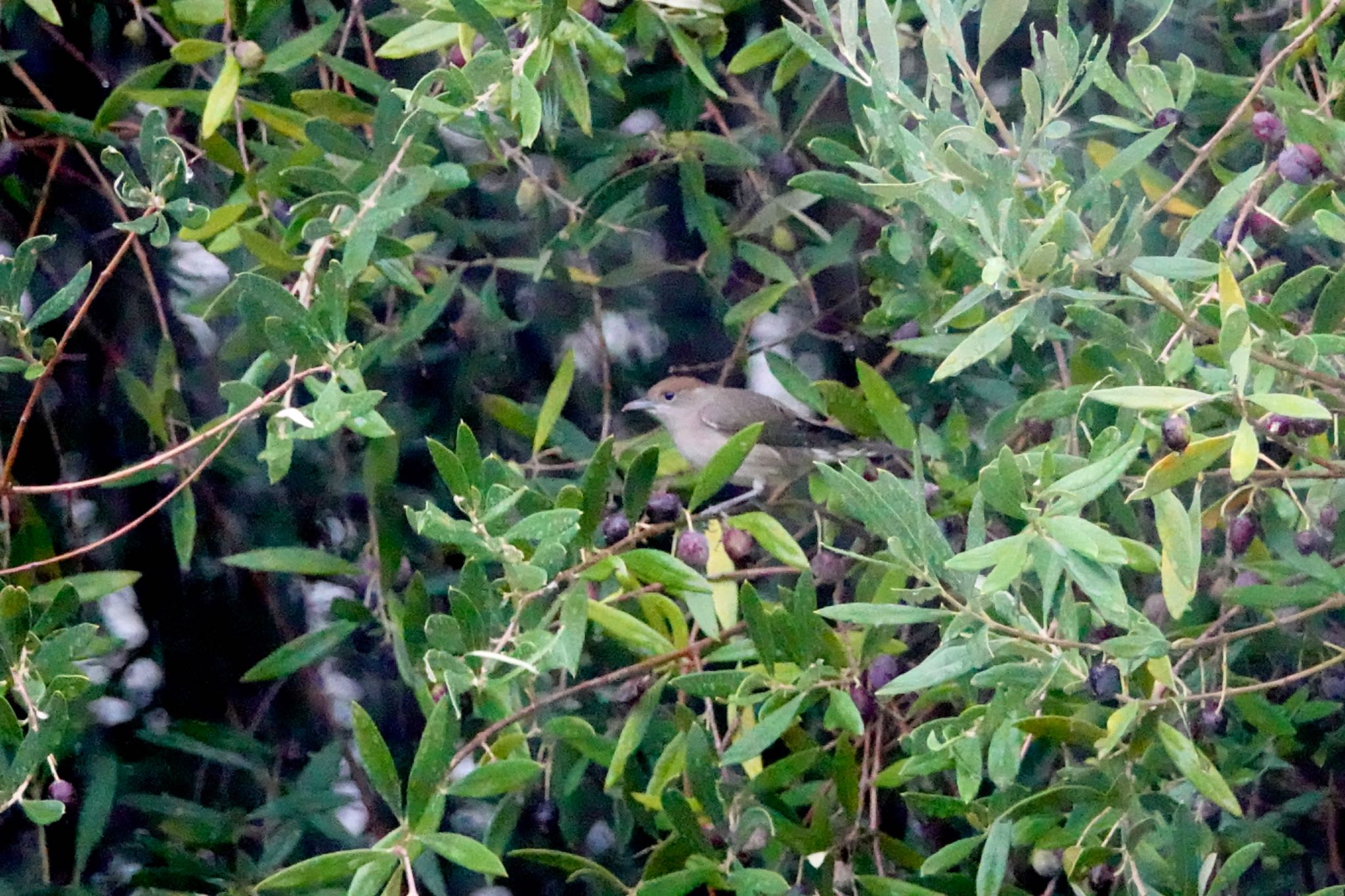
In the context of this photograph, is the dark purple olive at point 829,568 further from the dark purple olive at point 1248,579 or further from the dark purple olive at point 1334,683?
the dark purple olive at point 1334,683

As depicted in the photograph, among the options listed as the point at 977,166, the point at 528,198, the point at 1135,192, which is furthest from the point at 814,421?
the point at 977,166

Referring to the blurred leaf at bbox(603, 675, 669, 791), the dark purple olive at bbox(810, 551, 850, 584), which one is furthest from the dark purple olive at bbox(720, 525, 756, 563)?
the blurred leaf at bbox(603, 675, 669, 791)

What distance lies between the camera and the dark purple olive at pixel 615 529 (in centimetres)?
193

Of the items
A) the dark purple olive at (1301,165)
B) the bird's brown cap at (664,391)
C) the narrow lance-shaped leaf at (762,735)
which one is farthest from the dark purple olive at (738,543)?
the dark purple olive at (1301,165)

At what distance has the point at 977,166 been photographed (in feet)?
4.51

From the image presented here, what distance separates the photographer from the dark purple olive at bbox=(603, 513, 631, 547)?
1.93 m

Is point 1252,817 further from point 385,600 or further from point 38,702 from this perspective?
point 38,702

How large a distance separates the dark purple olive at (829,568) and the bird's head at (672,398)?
28.1 inches

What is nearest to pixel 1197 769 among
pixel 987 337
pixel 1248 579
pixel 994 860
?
pixel 994 860

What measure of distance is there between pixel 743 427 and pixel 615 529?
90cm

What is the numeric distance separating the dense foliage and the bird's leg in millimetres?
33

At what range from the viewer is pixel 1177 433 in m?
1.37

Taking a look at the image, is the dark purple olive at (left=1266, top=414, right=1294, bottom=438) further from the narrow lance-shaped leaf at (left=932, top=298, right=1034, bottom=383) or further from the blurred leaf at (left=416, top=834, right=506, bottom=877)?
the blurred leaf at (left=416, top=834, right=506, bottom=877)

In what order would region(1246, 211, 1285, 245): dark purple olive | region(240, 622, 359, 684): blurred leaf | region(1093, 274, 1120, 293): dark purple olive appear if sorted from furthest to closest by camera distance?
region(240, 622, 359, 684): blurred leaf, region(1093, 274, 1120, 293): dark purple olive, region(1246, 211, 1285, 245): dark purple olive
